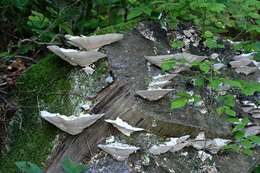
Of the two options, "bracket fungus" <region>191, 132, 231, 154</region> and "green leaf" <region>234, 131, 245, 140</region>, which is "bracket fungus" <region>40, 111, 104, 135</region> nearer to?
"bracket fungus" <region>191, 132, 231, 154</region>

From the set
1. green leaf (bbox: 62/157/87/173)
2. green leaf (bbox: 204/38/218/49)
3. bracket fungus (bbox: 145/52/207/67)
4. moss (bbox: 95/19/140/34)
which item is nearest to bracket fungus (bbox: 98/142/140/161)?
green leaf (bbox: 62/157/87/173)

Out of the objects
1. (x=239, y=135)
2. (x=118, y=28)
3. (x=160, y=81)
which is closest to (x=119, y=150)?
(x=160, y=81)

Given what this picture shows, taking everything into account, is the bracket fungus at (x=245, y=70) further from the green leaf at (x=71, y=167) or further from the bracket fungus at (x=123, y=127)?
the green leaf at (x=71, y=167)

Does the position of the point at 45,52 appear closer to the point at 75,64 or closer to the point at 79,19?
the point at 79,19

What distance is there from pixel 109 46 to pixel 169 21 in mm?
685

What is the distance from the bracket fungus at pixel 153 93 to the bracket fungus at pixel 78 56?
41cm

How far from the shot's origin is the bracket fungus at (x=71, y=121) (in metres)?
2.92

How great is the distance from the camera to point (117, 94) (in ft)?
10.4

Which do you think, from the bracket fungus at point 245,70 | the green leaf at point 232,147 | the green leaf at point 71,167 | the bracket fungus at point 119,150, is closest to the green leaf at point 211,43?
the bracket fungus at point 245,70

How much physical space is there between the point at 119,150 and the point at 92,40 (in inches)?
31.9

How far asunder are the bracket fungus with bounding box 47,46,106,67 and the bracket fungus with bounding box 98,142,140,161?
0.63 m

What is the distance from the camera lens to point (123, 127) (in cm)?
302

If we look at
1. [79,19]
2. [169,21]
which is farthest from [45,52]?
[169,21]

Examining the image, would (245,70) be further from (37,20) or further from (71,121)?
(37,20)
